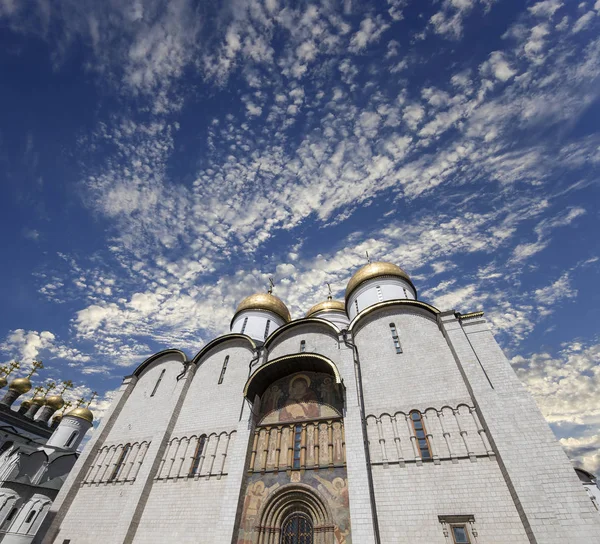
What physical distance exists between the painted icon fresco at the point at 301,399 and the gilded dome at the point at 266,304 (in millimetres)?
7677

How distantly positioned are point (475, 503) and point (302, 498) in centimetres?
464

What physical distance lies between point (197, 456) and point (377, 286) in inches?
450

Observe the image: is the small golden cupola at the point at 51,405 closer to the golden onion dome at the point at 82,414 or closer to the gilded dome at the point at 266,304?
the golden onion dome at the point at 82,414

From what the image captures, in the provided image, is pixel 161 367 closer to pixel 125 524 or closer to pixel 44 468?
pixel 125 524

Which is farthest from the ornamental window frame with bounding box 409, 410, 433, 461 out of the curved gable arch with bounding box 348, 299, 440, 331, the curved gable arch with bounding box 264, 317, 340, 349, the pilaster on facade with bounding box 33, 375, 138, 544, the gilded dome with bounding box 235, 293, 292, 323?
the pilaster on facade with bounding box 33, 375, 138, 544

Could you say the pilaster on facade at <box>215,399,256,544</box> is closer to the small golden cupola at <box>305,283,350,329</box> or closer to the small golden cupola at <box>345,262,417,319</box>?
the small golden cupola at <box>345,262,417,319</box>

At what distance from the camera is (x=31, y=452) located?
61.9 feet

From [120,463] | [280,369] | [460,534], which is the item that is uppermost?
[280,369]

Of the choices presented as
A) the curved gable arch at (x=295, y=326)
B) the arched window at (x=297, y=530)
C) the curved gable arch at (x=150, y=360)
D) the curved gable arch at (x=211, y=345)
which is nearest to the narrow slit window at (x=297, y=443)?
the arched window at (x=297, y=530)

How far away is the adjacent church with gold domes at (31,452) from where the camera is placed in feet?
47.6

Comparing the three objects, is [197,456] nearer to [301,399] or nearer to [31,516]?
[301,399]

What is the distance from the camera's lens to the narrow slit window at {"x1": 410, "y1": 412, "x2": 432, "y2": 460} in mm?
8969

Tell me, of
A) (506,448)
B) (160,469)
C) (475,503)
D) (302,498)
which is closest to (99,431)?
(160,469)

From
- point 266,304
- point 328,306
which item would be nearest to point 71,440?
point 266,304
